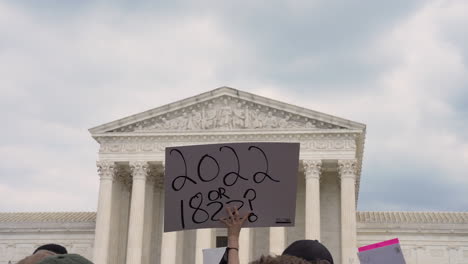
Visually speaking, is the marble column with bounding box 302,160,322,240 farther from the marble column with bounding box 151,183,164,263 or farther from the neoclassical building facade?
the marble column with bounding box 151,183,164,263

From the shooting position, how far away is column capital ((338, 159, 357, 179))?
43.5 metres

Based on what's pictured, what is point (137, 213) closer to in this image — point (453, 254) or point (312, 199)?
point (312, 199)

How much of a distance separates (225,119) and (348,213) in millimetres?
11024

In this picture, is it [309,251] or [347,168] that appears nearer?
[309,251]

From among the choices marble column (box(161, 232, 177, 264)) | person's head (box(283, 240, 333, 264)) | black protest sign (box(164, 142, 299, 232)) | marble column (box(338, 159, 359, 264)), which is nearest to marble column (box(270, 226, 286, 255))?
marble column (box(338, 159, 359, 264))

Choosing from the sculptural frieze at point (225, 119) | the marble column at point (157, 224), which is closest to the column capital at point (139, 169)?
the sculptural frieze at point (225, 119)

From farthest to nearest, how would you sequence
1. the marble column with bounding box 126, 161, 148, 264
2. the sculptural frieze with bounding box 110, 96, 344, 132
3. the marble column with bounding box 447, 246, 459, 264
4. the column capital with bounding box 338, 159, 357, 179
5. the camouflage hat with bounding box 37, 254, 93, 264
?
1. the marble column with bounding box 447, 246, 459, 264
2. the sculptural frieze with bounding box 110, 96, 344, 132
3. the marble column with bounding box 126, 161, 148, 264
4. the column capital with bounding box 338, 159, 357, 179
5. the camouflage hat with bounding box 37, 254, 93, 264

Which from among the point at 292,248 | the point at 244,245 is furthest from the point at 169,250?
the point at 292,248

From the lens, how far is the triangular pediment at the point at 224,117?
44812 millimetres

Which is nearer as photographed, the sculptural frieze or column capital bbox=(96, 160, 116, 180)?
the sculptural frieze

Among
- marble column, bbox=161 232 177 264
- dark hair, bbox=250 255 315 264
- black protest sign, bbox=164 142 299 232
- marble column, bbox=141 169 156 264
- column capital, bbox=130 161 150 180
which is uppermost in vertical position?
column capital, bbox=130 161 150 180

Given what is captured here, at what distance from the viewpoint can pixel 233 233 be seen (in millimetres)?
6352

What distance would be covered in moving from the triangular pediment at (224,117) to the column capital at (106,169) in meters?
2.42

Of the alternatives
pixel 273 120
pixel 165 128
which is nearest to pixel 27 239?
pixel 165 128
